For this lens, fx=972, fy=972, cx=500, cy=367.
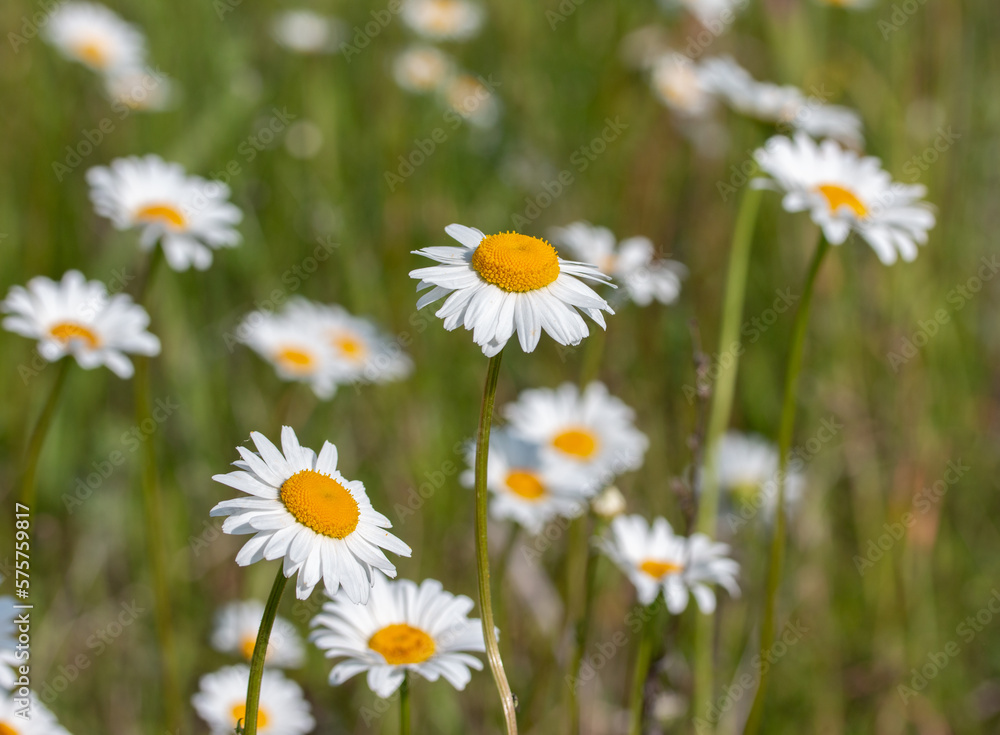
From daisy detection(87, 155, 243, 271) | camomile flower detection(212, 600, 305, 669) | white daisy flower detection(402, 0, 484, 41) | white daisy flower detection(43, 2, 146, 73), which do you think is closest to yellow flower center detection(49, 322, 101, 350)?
daisy detection(87, 155, 243, 271)

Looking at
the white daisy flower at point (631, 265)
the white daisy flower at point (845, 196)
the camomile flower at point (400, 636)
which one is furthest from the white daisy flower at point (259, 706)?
the white daisy flower at point (845, 196)

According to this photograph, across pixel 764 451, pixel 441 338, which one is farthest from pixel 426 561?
pixel 764 451

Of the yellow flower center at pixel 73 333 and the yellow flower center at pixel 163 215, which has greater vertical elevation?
the yellow flower center at pixel 163 215

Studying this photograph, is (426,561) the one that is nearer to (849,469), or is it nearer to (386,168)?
(849,469)

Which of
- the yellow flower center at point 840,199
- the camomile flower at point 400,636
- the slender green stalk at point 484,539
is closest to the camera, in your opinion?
the slender green stalk at point 484,539

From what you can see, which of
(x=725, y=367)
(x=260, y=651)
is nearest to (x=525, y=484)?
(x=725, y=367)

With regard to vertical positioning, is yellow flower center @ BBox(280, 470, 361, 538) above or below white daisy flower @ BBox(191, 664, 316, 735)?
above

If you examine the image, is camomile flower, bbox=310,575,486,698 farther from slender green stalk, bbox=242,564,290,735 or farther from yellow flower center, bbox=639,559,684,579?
yellow flower center, bbox=639,559,684,579

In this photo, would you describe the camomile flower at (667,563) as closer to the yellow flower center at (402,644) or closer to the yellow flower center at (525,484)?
the yellow flower center at (525,484)
